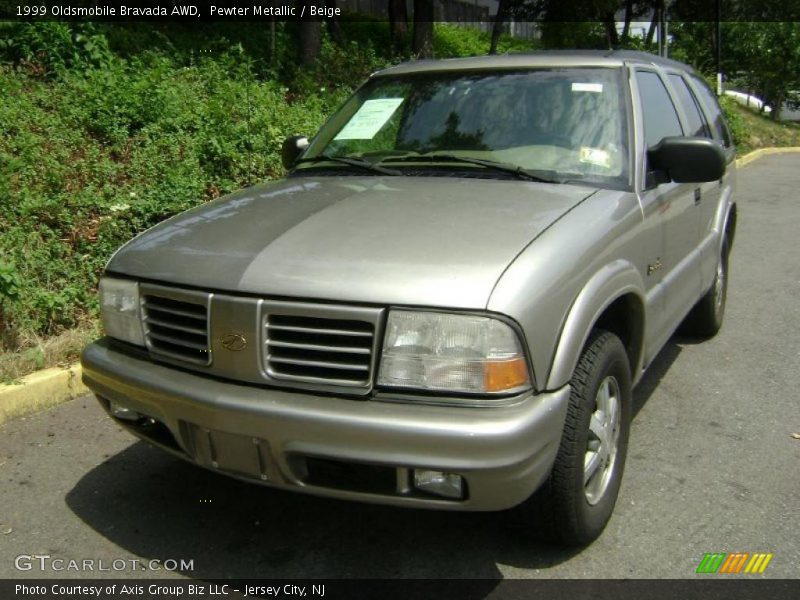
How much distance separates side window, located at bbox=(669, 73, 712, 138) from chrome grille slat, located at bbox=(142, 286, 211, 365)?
3151 mm

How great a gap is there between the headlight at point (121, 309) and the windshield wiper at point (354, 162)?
125 centimetres

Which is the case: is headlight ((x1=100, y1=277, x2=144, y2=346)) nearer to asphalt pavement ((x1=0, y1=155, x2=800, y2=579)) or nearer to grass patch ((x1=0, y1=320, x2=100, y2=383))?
asphalt pavement ((x1=0, y1=155, x2=800, y2=579))

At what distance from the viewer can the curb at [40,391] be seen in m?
4.31

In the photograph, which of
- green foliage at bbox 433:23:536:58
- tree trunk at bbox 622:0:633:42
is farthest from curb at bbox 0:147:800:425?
Answer: tree trunk at bbox 622:0:633:42

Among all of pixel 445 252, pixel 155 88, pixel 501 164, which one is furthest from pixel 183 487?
pixel 155 88

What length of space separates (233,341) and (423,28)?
14760mm

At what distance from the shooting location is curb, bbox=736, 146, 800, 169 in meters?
18.9

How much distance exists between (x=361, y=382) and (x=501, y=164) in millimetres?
1425

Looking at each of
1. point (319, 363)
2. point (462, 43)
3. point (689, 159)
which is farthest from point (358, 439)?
point (462, 43)

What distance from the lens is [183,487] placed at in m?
3.61

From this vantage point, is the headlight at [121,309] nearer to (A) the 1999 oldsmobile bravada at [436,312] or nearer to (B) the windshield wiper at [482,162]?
(A) the 1999 oldsmobile bravada at [436,312]

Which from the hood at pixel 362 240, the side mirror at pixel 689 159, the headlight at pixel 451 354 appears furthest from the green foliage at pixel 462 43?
the headlight at pixel 451 354

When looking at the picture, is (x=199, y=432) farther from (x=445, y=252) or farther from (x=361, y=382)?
(x=445, y=252)

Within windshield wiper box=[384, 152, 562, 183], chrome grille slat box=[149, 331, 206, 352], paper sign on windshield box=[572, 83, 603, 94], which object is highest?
paper sign on windshield box=[572, 83, 603, 94]
